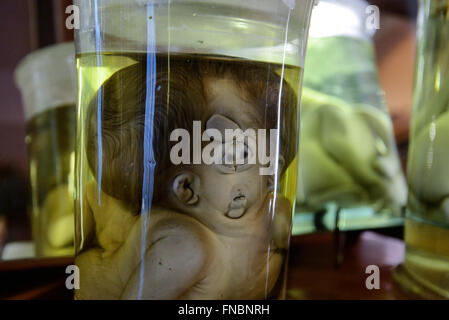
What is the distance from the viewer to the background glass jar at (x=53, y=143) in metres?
0.32

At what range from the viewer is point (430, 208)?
9.4 inches

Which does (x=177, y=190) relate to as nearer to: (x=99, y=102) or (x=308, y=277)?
(x=99, y=102)

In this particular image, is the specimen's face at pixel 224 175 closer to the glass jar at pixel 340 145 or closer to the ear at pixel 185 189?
the ear at pixel 185 189

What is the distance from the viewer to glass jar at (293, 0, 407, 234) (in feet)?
1.15

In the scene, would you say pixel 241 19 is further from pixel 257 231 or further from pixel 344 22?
pixel 344 22

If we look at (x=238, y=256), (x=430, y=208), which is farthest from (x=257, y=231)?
(x=430, y=208)

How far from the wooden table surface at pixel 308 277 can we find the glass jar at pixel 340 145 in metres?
0.03

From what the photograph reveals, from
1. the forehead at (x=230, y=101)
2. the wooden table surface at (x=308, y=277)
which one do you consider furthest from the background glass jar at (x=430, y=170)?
the forehead at (x=230, y=101)

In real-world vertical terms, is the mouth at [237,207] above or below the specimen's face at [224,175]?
below

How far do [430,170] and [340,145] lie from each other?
0.12m

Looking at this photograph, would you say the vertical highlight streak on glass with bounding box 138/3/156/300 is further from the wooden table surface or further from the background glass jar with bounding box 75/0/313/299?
the wooden table surface

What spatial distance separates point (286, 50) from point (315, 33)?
197 mm

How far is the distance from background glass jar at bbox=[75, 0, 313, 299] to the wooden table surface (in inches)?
3.2
